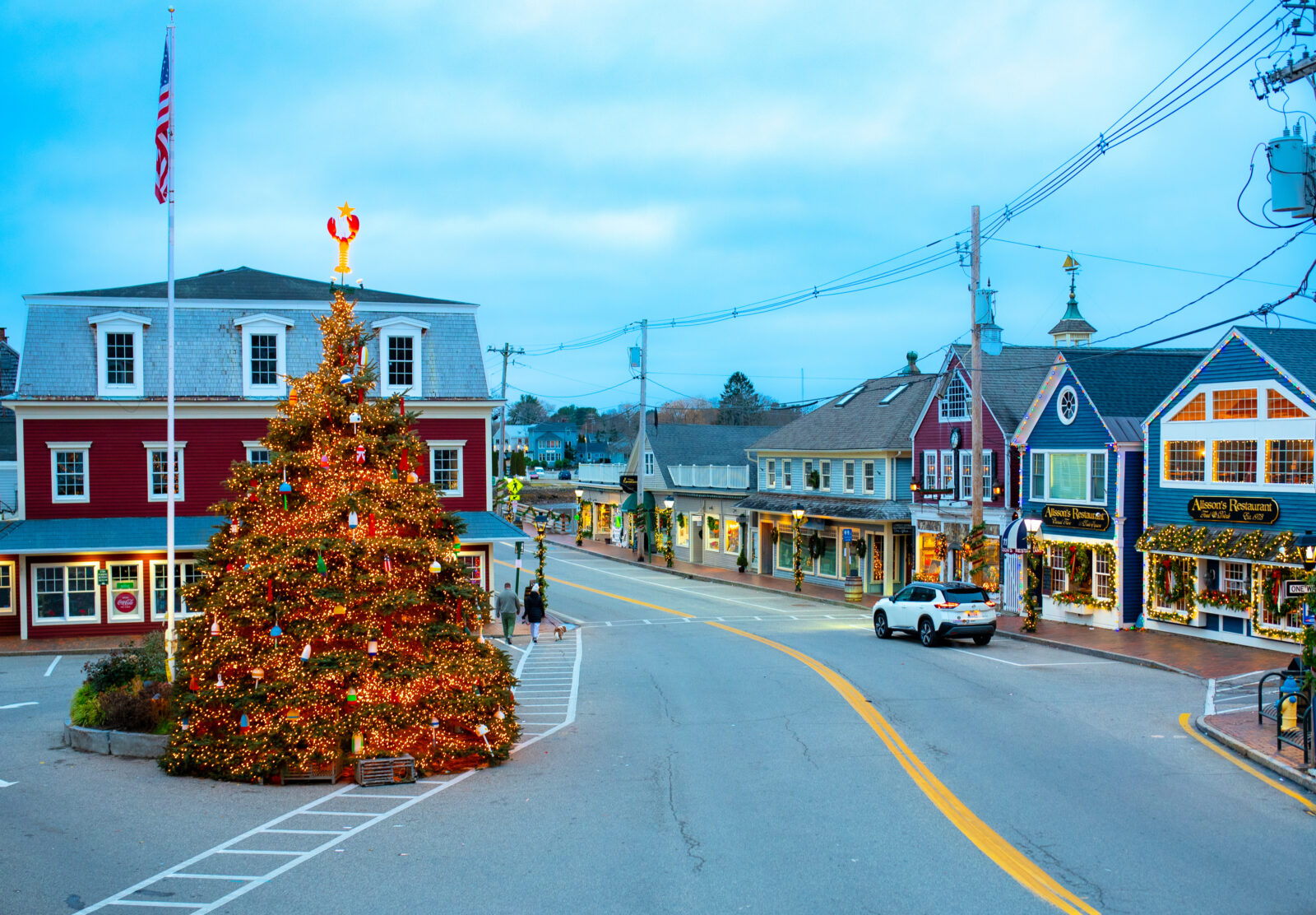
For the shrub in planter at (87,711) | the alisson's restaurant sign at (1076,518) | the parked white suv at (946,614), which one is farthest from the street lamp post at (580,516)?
the shrub in planter at (87,711)

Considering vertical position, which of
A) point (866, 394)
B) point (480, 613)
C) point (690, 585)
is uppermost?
point (866, 394)

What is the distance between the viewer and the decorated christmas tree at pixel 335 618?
13.6 meters

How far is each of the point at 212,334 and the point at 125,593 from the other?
25.9 feet

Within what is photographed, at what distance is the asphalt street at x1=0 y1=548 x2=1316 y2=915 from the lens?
9.44 metres

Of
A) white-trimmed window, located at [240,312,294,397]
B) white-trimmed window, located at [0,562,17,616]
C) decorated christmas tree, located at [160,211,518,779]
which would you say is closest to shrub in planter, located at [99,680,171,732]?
decorated christmas tree, located at [160,211,518,779]

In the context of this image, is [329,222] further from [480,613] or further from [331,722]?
[331,722]

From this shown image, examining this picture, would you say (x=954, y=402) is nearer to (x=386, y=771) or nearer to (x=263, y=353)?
(x=263, y=353)

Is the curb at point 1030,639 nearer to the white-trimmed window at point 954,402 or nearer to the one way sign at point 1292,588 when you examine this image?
the one way sign at point 1292,588

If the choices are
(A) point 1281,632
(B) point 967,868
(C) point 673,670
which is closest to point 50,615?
(C) point 673,670

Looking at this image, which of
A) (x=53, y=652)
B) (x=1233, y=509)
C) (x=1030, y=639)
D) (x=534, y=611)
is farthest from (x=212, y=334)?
(x=1233, y=509)

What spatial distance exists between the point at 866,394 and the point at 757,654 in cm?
2563

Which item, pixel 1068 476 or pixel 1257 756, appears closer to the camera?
pixel 1257 756

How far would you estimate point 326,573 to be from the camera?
46.0 feet

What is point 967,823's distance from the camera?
37.5 ft
